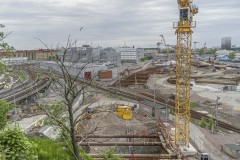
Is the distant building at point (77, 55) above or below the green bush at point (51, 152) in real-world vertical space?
above

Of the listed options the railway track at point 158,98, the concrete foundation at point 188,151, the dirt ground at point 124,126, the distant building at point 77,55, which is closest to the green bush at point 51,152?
the distant building at point 77,55

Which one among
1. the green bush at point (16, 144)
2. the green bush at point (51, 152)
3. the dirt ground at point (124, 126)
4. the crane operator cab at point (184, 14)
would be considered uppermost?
the crane operator cab at point (184, 14)

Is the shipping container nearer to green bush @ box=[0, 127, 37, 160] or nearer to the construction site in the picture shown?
the construction site

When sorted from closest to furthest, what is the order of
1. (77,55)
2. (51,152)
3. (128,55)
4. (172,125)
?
1. (51,152)
2. (77,55)
3. (172,125)
4. (128,55)

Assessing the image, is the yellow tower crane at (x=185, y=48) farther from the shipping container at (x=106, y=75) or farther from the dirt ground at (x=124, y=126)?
the shipping container at (x=106, y=75)

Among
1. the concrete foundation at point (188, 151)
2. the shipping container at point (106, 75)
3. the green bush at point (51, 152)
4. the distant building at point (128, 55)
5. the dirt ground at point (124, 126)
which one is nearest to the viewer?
the green bush at point (51, 152)

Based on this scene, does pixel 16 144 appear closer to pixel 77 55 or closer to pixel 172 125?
pixel 77 55

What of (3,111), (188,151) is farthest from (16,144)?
(188,151)

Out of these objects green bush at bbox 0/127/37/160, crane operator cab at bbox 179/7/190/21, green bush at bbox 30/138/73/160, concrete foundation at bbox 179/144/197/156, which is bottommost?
concrete foundation at bbox 179/144/197/156

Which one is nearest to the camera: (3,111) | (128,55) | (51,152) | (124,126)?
(51,152)

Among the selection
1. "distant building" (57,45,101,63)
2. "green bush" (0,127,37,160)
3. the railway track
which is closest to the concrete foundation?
the railway track

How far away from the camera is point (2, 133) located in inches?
225

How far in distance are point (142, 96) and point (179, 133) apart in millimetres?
19663

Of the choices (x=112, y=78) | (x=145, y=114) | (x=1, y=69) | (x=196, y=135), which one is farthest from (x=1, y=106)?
(x=112, y=78)
